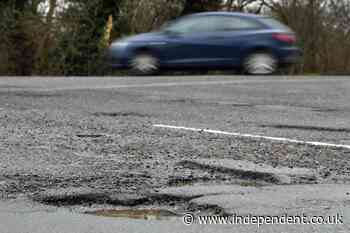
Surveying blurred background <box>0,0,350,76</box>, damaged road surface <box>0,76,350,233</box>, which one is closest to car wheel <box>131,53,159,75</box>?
damaged road surface <box>0,76,350,233</box>

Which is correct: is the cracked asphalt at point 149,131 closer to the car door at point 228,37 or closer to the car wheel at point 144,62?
the car door at point 228,37

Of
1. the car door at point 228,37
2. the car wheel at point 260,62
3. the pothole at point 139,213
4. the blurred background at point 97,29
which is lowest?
the blurred background at point 97,29

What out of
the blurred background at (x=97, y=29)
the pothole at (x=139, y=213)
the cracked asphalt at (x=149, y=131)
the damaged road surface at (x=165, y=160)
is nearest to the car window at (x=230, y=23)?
the cracked asphalt at (x=149, y=131)

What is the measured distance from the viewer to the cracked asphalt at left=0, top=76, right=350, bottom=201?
720 cm

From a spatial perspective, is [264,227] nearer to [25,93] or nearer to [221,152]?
[221,152]

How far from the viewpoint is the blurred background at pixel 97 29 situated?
3662 cm

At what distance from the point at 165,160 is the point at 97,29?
97.4 feet

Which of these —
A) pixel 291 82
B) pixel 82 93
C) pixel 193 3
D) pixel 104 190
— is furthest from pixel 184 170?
pixel 193 3

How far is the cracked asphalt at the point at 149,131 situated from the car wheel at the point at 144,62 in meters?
4.19

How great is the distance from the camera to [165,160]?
7996 mm

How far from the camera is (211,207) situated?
239 inches

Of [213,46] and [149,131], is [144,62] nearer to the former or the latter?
Answer: [213,46]

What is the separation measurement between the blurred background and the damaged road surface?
21896 mm

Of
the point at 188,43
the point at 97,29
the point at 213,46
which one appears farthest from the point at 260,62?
the point at 97,29
